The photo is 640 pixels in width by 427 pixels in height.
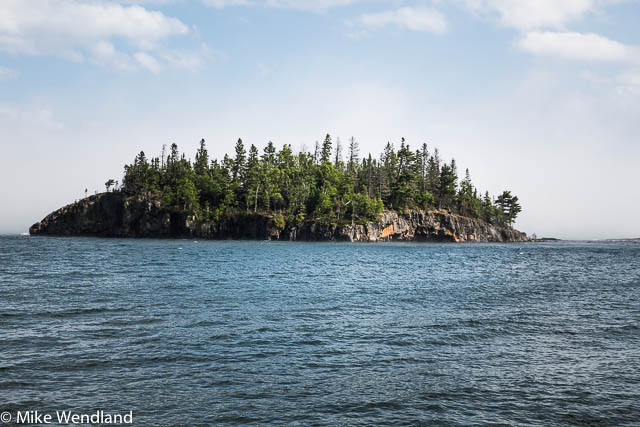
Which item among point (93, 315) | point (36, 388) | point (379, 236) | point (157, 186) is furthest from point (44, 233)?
point (36, 388)

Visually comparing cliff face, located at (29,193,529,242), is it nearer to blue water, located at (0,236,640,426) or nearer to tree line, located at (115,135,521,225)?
tree line, located at (115,135,521,225)

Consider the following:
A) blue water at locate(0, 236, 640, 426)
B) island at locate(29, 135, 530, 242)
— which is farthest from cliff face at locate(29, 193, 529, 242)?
blue water at locate(0, 236, 640, 426)

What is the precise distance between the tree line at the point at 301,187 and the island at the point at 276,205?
41 cm

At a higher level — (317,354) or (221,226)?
(221,226)

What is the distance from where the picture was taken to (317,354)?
625 inches

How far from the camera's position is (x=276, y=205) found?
150 metres

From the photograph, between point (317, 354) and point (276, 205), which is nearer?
point (317, 354)

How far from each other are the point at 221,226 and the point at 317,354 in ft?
419

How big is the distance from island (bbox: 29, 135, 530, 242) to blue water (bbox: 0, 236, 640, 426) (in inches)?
4190

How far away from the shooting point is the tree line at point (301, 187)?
144m

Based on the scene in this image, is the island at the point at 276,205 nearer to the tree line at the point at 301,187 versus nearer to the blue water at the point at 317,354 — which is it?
the tree line at the point at 301,187

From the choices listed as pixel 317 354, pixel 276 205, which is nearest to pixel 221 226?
pixel 276 205

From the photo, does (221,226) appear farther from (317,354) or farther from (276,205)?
(317,354)

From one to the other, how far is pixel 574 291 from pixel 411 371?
2720cm
